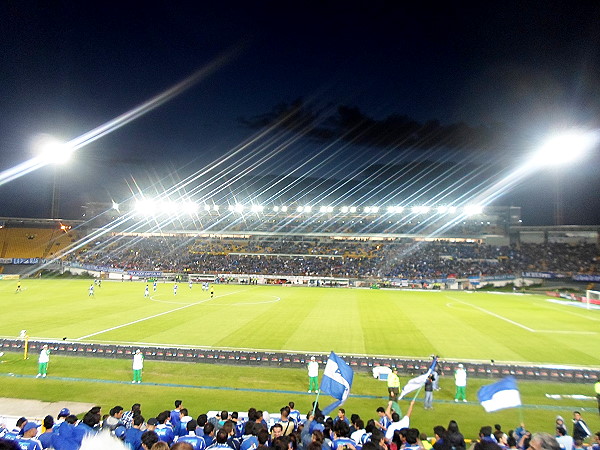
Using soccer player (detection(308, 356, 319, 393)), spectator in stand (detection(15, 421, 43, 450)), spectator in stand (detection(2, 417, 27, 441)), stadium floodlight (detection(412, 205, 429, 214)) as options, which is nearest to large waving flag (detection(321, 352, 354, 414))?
soccer player (detection(308, 356, 319, 393))

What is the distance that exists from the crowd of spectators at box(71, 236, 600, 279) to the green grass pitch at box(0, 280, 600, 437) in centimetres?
2003

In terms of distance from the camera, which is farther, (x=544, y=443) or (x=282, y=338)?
(x=282, y=338)

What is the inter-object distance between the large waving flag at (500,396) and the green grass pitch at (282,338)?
3.58m

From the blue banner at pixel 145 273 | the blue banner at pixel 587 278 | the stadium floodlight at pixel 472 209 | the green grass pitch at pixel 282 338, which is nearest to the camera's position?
the green grass pitch at pixel 282 338

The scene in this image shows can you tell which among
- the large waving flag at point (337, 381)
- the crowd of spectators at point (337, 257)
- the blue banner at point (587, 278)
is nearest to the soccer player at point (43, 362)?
the large waving flag at point (337, 381)

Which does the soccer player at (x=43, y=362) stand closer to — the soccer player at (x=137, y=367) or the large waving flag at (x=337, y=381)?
the soccer player at (x=137, y=367)

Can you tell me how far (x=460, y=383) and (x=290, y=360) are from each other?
7.19 m

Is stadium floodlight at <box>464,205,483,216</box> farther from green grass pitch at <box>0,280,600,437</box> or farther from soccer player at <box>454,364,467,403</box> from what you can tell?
soccer player at <box>454,364,467,403</box>

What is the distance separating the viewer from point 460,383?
13.4m

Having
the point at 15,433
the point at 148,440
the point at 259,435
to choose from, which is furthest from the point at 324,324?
the point at 148,440

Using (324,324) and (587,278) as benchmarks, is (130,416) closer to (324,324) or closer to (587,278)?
(324,324)

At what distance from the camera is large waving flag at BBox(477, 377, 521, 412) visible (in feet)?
26.6

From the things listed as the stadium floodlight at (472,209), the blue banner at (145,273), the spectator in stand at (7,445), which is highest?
the stadium floodlight at (472,209)

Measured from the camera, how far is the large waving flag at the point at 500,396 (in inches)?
319
